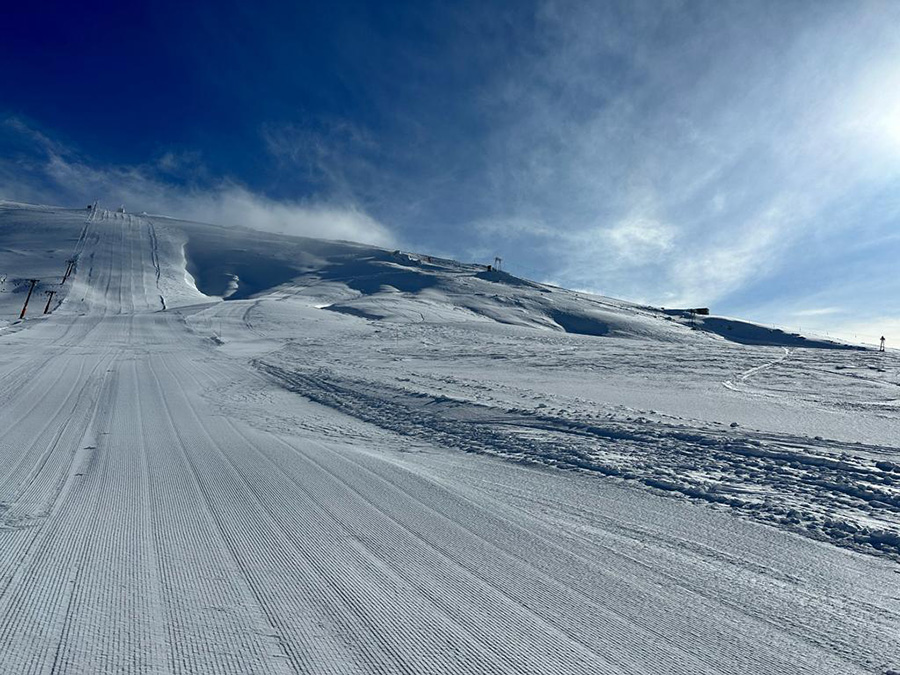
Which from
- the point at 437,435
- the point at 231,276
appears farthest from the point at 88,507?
the point at 231,276

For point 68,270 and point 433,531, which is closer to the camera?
point 433,531

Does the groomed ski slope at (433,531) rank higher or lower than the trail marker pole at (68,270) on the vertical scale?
lower

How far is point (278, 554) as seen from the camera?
3.56m

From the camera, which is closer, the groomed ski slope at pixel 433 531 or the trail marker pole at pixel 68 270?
the groomed ski slope at pixel 433 531

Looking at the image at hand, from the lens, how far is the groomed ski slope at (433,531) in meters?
2.56

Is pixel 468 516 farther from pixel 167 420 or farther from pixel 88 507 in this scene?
pixel 167 420

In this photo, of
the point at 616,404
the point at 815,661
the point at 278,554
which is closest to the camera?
the point at 815,661

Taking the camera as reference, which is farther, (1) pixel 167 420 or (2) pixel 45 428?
(1) pixel 167 420

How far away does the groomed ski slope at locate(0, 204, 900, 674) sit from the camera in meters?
2.56

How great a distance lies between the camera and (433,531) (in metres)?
4.06

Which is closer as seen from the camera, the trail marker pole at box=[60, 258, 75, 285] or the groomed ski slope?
the groomed ski slope

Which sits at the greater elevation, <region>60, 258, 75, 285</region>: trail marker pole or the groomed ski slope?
<region>60, 258, 75, 285</region>: trail marker pole

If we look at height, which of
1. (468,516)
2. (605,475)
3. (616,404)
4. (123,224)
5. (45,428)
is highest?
(123,224)

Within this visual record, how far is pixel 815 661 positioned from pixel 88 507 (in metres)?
5.34
